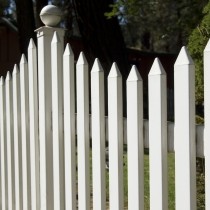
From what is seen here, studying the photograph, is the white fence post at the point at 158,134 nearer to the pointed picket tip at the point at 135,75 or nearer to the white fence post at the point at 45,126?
the pointed picket tip at the point at 135,75

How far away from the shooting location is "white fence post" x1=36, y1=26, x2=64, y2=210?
10.1 feet

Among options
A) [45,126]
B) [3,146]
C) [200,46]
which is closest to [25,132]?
[45,126]

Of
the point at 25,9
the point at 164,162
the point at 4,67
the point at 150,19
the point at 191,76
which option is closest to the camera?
the point at 191,76

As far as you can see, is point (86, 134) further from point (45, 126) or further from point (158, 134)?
point (158, 134)

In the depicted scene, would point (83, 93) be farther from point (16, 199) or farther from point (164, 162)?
point (16, 199)

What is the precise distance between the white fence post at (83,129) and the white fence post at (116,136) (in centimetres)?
29

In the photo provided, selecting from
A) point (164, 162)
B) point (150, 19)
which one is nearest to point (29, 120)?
point (164, 162)

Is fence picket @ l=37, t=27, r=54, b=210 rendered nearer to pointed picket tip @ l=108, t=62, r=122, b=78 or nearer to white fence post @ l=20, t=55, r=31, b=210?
white fence post @ l=20, t=55, r=31, b=210

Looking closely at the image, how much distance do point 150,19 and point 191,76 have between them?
29.6 m

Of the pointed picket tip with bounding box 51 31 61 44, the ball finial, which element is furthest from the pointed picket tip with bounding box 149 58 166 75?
the ball finial

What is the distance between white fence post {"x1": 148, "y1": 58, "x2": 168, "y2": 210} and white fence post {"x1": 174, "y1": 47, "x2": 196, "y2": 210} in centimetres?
9

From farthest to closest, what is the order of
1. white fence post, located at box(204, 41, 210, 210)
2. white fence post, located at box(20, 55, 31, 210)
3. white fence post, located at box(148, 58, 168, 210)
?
white fence post, located at box(20, 55, 31, 210) → white fence post, located at box(148, 58, 168, 210) → white fence post, located at box(204, 41, 210, 210)

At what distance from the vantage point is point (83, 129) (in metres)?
2.62

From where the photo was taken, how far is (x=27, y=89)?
11.3 feet
